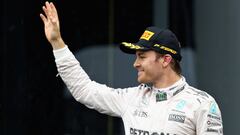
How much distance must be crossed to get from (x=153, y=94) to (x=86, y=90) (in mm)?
395

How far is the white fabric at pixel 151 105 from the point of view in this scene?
10.9ft

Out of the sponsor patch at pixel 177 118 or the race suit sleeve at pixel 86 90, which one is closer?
the sponsor patch at pixel 177 118

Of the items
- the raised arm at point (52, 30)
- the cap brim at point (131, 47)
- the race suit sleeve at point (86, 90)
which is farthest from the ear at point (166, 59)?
the raised arm at point (52, 30)

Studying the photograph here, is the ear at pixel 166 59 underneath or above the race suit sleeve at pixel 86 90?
above

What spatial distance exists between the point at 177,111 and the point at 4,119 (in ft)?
10.3

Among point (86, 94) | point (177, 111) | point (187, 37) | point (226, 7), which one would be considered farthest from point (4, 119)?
point (177, 111)

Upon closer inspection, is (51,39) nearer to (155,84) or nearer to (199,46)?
(155,84)

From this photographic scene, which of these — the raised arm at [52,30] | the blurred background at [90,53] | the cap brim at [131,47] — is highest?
the raised arm at [52,30]

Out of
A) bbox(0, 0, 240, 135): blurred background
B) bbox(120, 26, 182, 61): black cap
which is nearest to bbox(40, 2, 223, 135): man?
bbox(120, 26, 182, 61): black cap

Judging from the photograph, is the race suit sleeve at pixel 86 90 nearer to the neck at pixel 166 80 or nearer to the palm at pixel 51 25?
the palm at pixel 51 25

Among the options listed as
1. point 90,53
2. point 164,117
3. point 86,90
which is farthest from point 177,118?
point 90,53

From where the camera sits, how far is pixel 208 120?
10.8 feet

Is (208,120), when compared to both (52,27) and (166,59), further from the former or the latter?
(52,27)

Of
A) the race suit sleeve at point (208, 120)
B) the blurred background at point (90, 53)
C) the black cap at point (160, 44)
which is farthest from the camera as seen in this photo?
the blurred background at point (90, 53)
